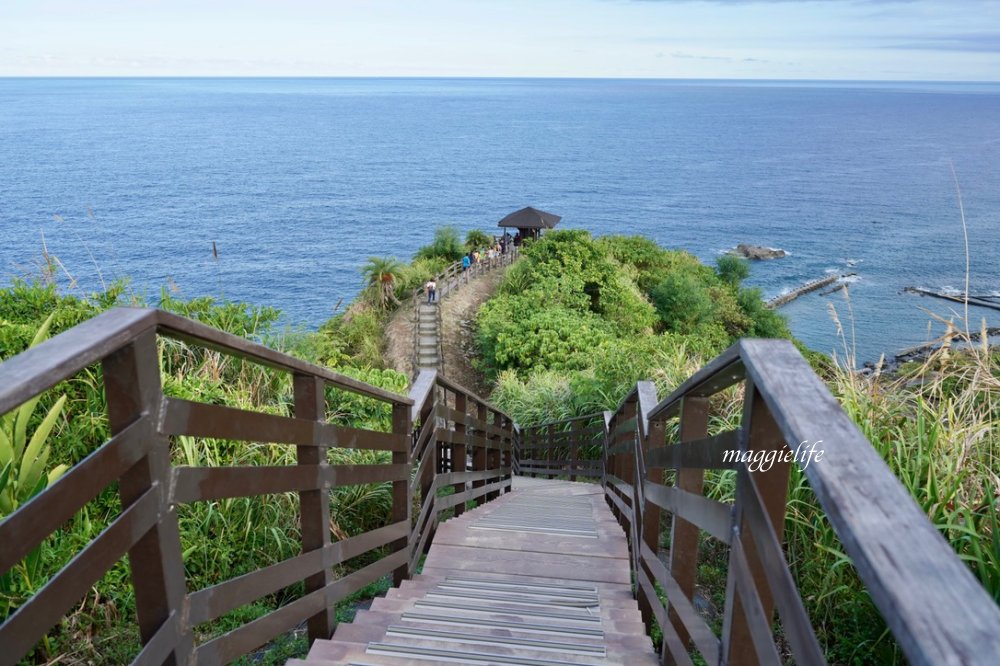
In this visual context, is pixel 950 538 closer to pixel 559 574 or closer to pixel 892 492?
pixel 559 574

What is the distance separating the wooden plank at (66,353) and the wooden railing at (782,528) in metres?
1.33

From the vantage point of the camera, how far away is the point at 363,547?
354cm

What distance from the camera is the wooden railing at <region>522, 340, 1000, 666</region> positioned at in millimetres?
938

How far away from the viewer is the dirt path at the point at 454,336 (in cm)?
2661

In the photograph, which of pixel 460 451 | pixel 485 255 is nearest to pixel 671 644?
pixel 460 451

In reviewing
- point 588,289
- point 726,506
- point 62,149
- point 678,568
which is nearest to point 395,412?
point 678,568

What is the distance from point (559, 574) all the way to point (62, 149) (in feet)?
444

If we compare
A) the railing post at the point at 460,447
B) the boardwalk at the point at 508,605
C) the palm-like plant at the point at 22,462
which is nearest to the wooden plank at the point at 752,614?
the boardwalk at the point at 508,605

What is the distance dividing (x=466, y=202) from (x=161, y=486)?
3477 inches

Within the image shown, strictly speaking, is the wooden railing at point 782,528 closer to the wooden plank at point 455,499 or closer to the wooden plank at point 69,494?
the wooden plank at point 69,494

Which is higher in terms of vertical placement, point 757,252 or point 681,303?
point 681,303

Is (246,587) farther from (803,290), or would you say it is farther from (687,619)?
(803,290)

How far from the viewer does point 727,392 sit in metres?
7.70

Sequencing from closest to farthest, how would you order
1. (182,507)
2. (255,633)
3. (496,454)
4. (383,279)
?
(255,633), (182,507), (496,454), (383,279)
